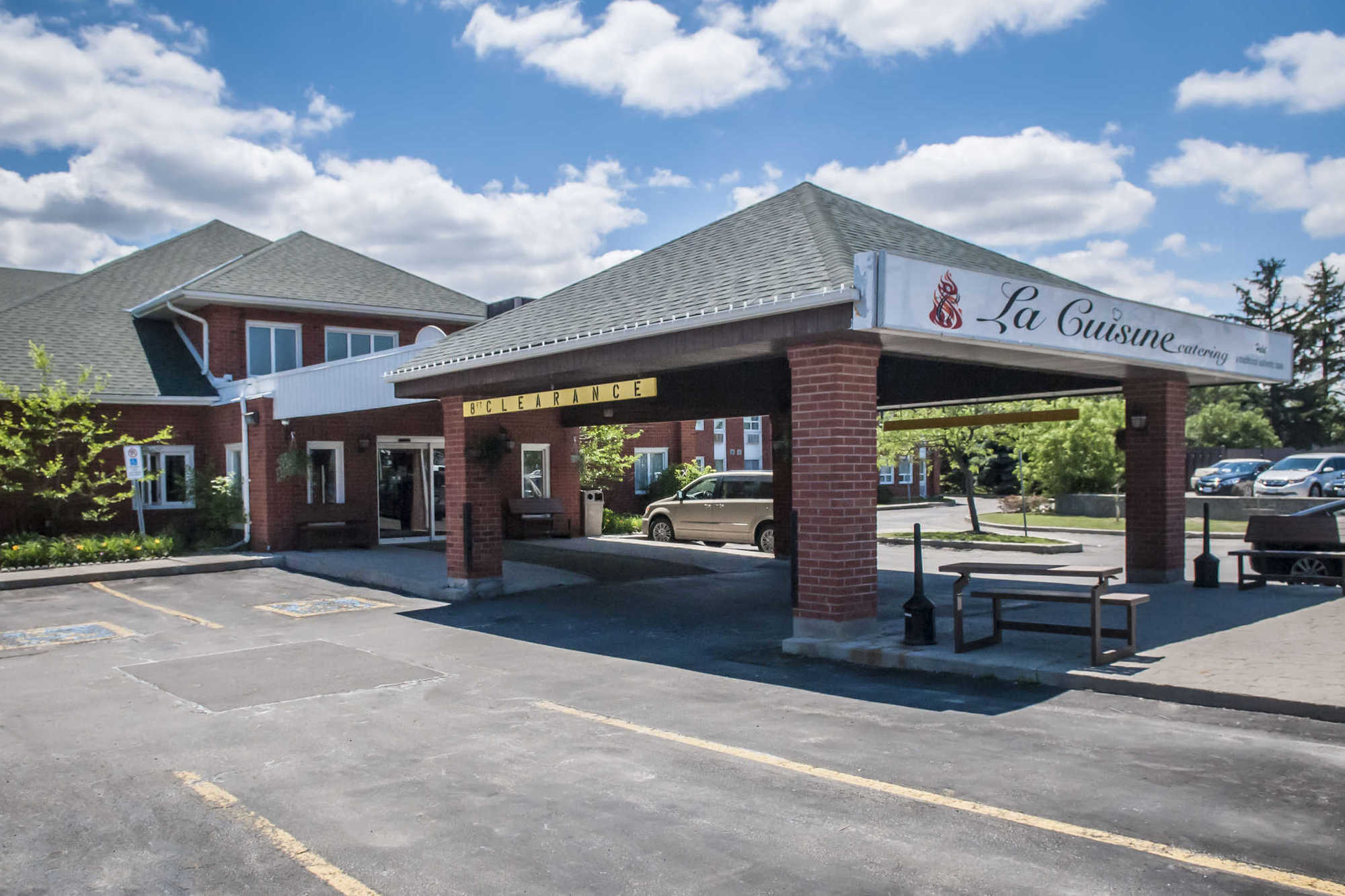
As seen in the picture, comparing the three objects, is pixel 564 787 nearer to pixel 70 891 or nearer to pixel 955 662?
pixel 70 891

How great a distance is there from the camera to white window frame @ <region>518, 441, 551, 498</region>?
2392cm

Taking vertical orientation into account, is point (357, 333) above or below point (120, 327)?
below

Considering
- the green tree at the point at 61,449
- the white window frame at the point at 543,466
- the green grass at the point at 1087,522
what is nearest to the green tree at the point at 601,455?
the white window frame at the point at 543,466

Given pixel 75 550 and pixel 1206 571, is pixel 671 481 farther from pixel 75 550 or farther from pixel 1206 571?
pixel 1206 571

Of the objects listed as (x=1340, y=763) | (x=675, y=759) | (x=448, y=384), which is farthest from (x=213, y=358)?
(x=1340, y=763)

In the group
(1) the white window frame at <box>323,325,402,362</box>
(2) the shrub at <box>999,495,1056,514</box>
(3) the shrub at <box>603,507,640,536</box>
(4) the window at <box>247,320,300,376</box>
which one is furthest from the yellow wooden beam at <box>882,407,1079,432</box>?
(2) the shrub at <box>999,495,1056,514</box>

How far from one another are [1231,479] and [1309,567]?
91.9 feet

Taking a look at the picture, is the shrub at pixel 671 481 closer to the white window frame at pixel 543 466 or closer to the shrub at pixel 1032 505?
the white window frame at pixel 543 466

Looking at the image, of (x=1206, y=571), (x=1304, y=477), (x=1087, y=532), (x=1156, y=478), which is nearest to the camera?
(x=1206, y=571)

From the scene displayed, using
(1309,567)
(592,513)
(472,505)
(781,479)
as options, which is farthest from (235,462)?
(1309,567)

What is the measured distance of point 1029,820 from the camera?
5.00m

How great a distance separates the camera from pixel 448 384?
1435 cm

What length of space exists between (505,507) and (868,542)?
1493cm

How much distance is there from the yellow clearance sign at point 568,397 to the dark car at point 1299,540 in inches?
346
